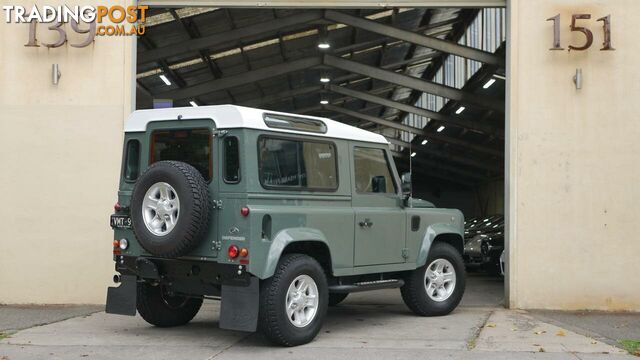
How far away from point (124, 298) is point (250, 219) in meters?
1.76

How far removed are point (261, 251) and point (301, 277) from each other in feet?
2.04

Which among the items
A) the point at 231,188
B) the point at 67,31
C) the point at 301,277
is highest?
the point at 67,31

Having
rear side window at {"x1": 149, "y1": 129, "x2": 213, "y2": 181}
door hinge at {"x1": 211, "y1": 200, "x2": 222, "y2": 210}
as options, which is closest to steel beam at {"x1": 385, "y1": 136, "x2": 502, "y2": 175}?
rear side window at {"x1": 149, "y1": 129, "x2": 213, "y2": 181}

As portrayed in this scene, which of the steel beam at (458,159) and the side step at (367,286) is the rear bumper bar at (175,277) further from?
the steel beam at (458,159)

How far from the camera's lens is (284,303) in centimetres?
707

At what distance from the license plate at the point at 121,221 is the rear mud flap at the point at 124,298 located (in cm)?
53

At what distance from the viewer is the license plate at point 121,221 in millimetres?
7652

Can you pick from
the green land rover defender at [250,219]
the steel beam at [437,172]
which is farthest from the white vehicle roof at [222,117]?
the steel beam at [437,172]

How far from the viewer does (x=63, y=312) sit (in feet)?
30.9

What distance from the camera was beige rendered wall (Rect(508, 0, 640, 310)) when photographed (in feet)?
32.6

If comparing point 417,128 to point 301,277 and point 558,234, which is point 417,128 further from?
point 301,277

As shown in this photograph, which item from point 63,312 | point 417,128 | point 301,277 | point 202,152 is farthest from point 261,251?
point 417,128

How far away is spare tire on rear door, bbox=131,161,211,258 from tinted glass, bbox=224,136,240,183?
0.83 ft

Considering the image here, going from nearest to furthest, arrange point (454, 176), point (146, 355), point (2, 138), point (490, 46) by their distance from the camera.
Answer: point (146, 355)
point (2, 138)
point (490, 46)
point (454, 176)
